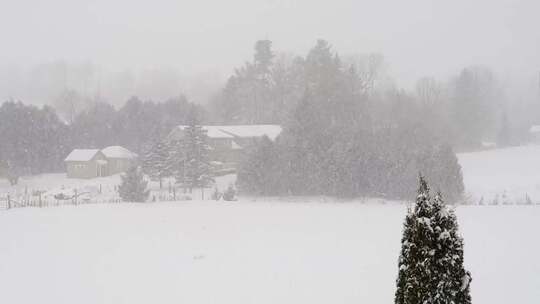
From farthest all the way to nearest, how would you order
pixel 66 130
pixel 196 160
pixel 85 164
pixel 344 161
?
pixel 66 130
pixel 85 164
pixel 196 160
pixel 344 161

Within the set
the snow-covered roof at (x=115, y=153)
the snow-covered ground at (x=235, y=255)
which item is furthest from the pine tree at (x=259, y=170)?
the snow-covered roof at (x=115, y=153)

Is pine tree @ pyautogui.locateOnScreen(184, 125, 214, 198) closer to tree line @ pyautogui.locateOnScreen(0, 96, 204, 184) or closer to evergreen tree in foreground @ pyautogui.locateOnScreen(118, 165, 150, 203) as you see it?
tree line @ pyautogui.locateOnScreen(0, 96, 204, 184)

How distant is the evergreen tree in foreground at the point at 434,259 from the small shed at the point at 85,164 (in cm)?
5378

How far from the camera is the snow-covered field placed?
11367 mm

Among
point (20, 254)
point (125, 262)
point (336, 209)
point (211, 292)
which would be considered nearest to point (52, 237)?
point (20, 254)

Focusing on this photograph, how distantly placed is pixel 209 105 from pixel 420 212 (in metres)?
92.0

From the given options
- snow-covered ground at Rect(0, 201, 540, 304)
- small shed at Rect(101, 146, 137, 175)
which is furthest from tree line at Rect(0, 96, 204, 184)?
snow-covered ground at Rect(0, 201, 540, 304)

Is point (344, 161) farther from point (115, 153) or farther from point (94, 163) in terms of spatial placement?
point (115, 153)

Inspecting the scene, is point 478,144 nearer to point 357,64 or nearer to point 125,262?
point 357,64

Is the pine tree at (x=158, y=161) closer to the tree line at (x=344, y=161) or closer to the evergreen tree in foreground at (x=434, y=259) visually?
the tree line at (x=344, y=161)

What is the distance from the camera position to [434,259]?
541cm

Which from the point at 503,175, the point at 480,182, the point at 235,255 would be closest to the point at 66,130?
the point at 480,182

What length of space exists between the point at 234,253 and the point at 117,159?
46.9m

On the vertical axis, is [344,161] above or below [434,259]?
above
